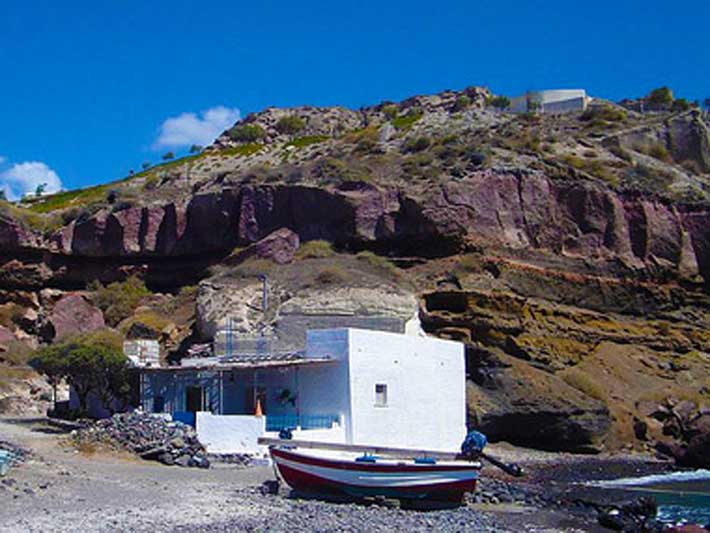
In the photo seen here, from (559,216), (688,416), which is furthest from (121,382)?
(559,216)

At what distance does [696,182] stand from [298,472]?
51.6m

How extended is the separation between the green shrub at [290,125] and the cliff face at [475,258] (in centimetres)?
2867

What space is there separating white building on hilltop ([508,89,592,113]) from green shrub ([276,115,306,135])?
2368 cm

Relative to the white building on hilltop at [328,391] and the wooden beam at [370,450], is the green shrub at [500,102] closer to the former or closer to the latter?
the white building on hilltop at [328,391]

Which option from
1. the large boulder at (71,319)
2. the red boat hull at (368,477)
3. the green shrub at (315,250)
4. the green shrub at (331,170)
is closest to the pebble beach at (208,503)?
the red boat hull at (368,477)

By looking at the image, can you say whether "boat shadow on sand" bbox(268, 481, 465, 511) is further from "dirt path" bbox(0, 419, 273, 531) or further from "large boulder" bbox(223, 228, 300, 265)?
"large boulder" bbox(223, 228, 300, 265)

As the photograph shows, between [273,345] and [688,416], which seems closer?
[273,345]

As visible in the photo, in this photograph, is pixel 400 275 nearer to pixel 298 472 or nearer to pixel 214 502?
pixel 298 472

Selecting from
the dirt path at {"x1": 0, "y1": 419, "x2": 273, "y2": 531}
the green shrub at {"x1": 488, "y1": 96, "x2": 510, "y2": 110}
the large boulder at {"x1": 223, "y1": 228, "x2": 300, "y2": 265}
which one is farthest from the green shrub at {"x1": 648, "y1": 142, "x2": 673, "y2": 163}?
the dirt path at {"x1": 0, "y1": 419, "x2": 273, "y2": 531}

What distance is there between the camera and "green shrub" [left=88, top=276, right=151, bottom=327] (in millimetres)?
54344

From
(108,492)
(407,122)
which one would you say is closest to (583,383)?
(108,492)

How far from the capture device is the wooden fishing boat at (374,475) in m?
21.6

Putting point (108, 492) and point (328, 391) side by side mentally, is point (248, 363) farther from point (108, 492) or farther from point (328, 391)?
point (108, 492)

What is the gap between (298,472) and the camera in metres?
21.9
